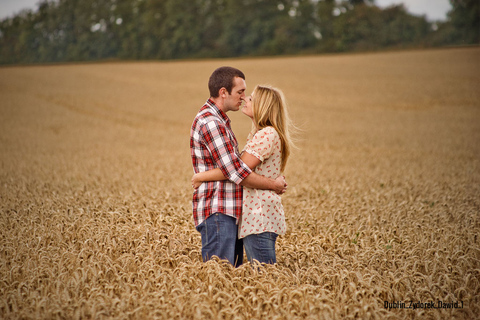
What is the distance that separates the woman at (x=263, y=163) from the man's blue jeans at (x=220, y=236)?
10 centimetres

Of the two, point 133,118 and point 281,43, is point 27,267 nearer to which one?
point 133,118

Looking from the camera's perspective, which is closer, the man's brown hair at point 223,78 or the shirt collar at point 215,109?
the man's brown hair at point 223,78

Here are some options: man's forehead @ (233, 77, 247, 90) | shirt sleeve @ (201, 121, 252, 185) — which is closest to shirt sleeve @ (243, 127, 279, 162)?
shirt sleeve @ (201, 121, 252, 185)

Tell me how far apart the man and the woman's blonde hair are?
0.49 feet

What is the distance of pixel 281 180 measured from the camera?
387cm

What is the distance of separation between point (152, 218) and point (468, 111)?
81.0 ft

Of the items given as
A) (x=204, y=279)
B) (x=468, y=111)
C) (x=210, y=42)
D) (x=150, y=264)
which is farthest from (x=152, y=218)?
(x=210, y=42)

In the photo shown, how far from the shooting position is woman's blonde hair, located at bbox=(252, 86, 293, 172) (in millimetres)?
3822

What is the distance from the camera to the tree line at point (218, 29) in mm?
53844

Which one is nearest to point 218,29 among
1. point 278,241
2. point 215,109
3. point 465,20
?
point 465,20

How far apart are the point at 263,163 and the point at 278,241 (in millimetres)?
2094

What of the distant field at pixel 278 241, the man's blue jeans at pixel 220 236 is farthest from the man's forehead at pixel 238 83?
the distant field at pixel 278 241

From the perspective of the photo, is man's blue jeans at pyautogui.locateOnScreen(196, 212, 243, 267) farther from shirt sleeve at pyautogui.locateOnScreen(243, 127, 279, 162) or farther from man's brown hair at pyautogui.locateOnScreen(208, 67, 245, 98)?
man's brown hair at pyautogui.locateOnScreen(208, 67, 245, 98)

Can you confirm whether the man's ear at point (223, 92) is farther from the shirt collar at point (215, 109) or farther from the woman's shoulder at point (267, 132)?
the woman's shoulder at point (267, 132)
